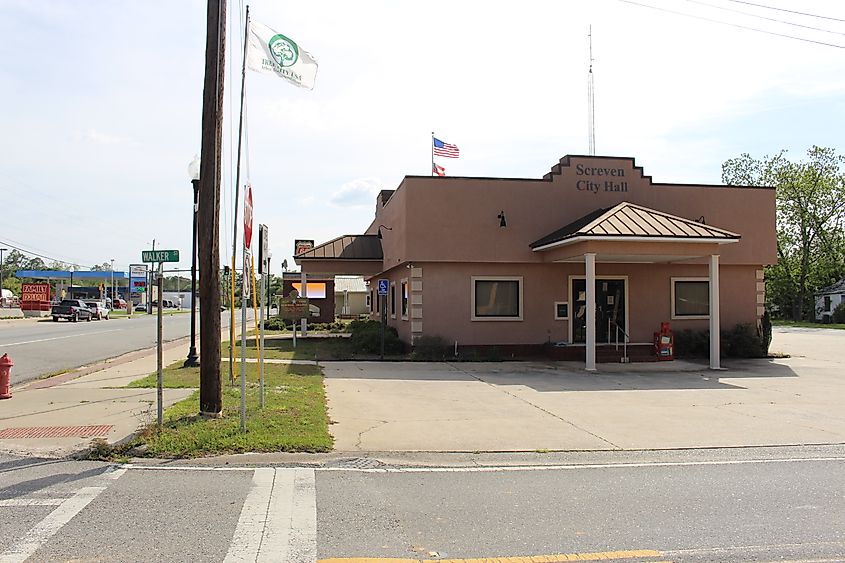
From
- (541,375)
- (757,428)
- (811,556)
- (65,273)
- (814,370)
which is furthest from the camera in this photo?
(65,273)

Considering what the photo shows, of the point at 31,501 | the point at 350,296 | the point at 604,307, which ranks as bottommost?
the point at 31,501

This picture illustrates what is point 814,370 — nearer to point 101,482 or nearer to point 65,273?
point 101,482

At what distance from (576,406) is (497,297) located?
28.9 ft

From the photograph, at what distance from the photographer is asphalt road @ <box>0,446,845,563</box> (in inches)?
209

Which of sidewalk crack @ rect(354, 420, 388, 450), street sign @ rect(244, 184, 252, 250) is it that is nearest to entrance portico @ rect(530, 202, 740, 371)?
sidewalk crack @ rect(354, 420, 388, 450)

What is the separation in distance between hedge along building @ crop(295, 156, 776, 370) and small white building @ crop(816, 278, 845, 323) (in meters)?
50.1

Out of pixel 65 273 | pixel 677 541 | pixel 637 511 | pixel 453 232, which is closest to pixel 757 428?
pixel 637 511

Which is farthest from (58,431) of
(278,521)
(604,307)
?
(604,307)

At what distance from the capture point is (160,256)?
39.2 feet

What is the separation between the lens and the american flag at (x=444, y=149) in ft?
92.6

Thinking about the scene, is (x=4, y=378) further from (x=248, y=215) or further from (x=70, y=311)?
(x=70, y=311)

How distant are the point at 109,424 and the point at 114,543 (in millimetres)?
5083

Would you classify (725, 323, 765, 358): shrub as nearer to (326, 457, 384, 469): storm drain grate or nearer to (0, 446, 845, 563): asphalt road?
(0, 446, 845, 563): asphalt road

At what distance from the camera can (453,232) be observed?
68.6 ft
